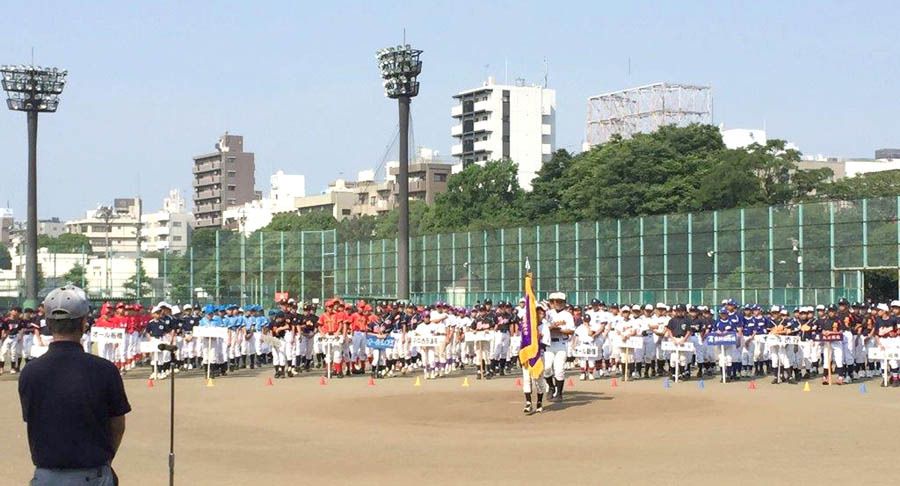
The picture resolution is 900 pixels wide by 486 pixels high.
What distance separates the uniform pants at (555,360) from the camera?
2422cm

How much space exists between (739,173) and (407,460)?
211ft

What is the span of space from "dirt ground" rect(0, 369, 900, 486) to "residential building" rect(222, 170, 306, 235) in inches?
5686

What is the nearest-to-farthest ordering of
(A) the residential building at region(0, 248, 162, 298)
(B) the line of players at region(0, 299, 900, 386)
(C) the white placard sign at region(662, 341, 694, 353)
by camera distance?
(B) the line of players at region(0, 299, 900, 386), (C) the white placard sign at region(662, 341, 694, 353), (A) the residential building at region(0, 248, 162, 298)

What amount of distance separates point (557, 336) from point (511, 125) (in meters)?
121

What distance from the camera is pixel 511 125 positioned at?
14388cm

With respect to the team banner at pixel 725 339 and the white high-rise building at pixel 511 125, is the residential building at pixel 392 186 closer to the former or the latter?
the white high-rise building at pixel 511 125

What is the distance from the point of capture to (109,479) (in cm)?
714

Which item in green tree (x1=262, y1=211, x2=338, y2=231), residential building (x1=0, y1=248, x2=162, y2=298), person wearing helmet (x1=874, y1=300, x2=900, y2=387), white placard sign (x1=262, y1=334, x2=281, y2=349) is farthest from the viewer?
green tree (x1=262, y1=211, x2=338, y2=231)

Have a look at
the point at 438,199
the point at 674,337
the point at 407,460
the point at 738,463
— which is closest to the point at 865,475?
the point at 738,463

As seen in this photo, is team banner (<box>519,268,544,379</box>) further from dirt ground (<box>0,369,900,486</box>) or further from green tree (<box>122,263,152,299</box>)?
green tree (<box>122,263,152,299</box>)

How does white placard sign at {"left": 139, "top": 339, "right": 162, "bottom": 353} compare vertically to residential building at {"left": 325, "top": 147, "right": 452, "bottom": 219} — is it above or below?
below

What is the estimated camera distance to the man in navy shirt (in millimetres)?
7008

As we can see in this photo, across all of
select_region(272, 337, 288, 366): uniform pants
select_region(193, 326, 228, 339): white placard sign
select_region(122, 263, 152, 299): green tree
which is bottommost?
select_region(272, 337, 288, 366): uniform pants

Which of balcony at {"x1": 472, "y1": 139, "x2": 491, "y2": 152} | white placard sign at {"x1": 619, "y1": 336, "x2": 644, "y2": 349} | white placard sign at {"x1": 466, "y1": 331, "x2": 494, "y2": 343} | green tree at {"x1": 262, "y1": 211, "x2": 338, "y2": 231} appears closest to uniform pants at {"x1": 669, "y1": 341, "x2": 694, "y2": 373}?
white placard sign at {"x1": 619, "y1": 336, "x2": 644, "y2": 349}
